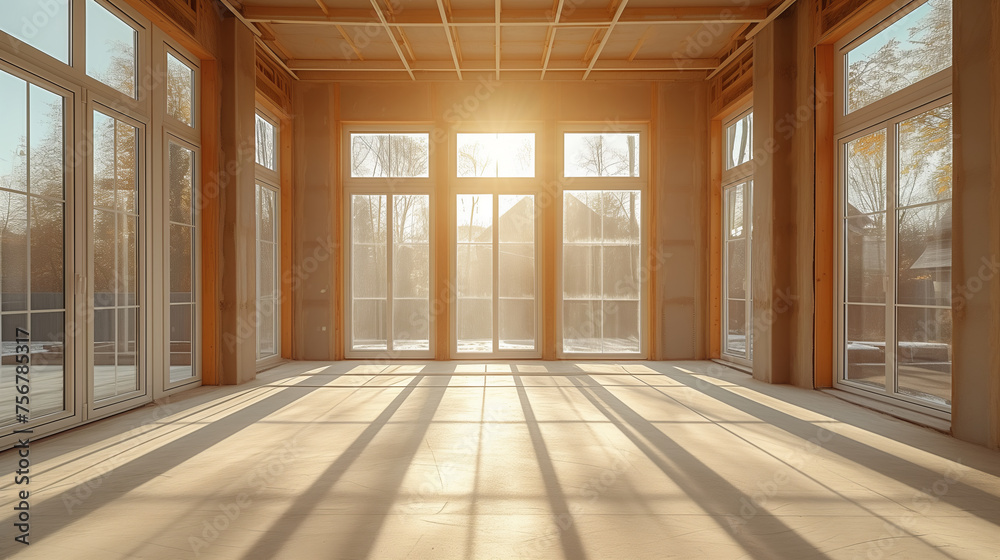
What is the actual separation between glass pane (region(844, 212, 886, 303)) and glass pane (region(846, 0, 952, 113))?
1208 millimetres

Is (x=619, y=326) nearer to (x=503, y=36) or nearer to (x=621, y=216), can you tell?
(x=621, y=216)

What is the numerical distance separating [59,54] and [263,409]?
129 inches

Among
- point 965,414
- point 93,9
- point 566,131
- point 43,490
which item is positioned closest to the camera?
point 43,490

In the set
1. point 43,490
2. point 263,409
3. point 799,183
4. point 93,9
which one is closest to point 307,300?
point 263,409

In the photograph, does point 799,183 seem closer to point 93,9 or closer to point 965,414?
point 965,414

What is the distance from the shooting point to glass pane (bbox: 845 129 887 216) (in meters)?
5.12

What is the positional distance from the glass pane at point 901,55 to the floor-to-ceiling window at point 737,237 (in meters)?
1.75

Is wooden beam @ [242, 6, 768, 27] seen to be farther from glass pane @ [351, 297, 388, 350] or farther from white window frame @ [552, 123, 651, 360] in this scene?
glass pane @ [351, 297, 388, 350]

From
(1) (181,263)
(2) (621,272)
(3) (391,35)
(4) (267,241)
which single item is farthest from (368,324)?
(3) (391,35)

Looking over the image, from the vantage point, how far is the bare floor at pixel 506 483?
7.71 ft

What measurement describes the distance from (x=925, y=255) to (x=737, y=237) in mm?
3069

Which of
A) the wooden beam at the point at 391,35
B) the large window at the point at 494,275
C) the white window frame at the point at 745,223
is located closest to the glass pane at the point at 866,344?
the white window frame at the point at 745,223

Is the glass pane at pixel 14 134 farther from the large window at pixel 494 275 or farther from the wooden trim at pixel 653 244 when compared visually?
the wooden trim at pixel 653 244

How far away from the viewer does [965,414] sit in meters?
3.93
